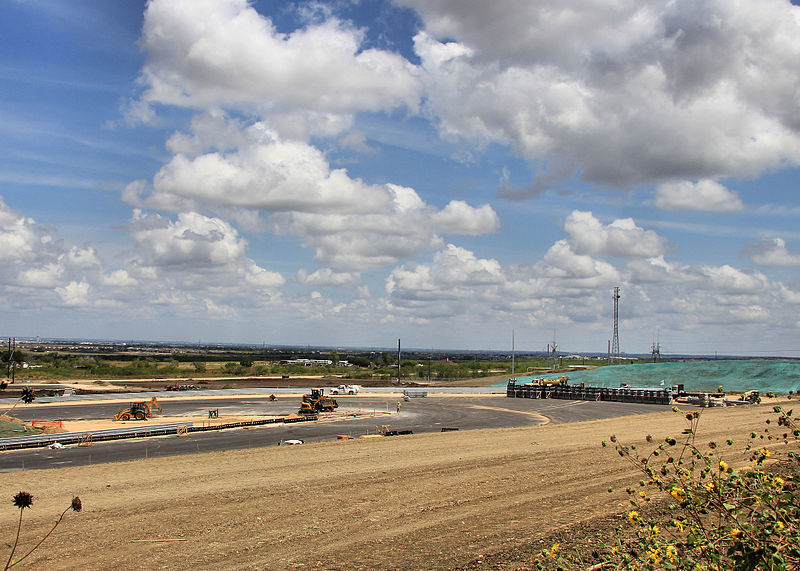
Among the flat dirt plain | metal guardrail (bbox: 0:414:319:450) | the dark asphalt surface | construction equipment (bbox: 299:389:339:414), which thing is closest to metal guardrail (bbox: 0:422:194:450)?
metal guardrail (bbox: 0:414:319:450)

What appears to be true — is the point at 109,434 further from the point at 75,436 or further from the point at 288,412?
the point at 288,412

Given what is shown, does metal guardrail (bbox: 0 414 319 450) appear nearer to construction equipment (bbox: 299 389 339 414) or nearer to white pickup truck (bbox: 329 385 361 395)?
construction equipment (bbox: 299 389 339 414)

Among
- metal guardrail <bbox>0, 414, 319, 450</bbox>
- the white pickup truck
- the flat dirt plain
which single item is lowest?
the white pickup truck

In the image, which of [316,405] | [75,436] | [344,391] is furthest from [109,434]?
[344,391]

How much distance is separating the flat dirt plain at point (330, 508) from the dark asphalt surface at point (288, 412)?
6.18 m

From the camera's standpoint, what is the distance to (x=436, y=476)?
2323cm

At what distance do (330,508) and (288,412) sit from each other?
146 ft

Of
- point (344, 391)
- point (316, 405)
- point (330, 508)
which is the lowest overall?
point (344, 391)

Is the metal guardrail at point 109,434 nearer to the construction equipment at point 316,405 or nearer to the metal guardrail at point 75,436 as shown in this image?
the metal guardrail at point 75,436

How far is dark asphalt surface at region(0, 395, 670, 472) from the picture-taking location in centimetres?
3497

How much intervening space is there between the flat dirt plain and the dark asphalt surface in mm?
6184

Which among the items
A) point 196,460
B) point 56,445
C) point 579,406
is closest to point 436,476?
point 196,460

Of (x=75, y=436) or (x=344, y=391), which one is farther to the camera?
(x=344, y=391)

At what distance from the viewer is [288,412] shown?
61750 mm
